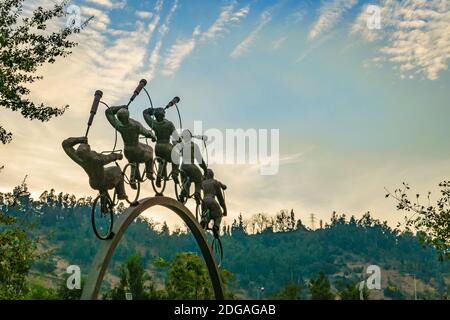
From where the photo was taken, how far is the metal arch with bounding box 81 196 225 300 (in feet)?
26.6

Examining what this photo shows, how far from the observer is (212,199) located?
500 inches

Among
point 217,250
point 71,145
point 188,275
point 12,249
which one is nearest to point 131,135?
point 71,145

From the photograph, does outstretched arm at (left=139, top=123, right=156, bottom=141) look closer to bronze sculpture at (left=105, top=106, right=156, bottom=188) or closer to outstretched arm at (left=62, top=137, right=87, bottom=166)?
bronze sculpture at (left=105, top=106, right=156, bottom=188)

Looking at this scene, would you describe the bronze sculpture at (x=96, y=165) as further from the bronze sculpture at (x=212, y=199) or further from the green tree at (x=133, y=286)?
the green tree at (x=133, y=286)

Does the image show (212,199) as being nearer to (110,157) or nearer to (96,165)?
(110,157)

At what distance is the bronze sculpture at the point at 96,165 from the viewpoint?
840 centimetres

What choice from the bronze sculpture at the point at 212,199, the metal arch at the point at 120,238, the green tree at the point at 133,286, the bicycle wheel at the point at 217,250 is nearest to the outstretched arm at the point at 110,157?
the metal arch at the point at 120,238

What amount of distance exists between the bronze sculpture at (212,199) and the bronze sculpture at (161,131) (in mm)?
1829

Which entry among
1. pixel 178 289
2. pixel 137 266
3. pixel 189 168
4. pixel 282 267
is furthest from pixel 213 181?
pixel 282 267

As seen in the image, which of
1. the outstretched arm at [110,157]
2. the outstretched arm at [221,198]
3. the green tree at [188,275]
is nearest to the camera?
the outstretched arm at [110,157]

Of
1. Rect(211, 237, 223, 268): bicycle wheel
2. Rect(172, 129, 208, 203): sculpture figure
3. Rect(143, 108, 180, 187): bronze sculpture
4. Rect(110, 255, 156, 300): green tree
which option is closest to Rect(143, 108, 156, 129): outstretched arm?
Rect(143, 108, 180, 187): bronze sculpture

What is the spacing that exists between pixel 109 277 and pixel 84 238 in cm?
1618

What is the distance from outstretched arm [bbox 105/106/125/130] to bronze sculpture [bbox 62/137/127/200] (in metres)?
0.58

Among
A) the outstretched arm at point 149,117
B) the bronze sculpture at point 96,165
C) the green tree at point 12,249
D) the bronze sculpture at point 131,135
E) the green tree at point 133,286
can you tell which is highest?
the outstretched arm at point 149,117
